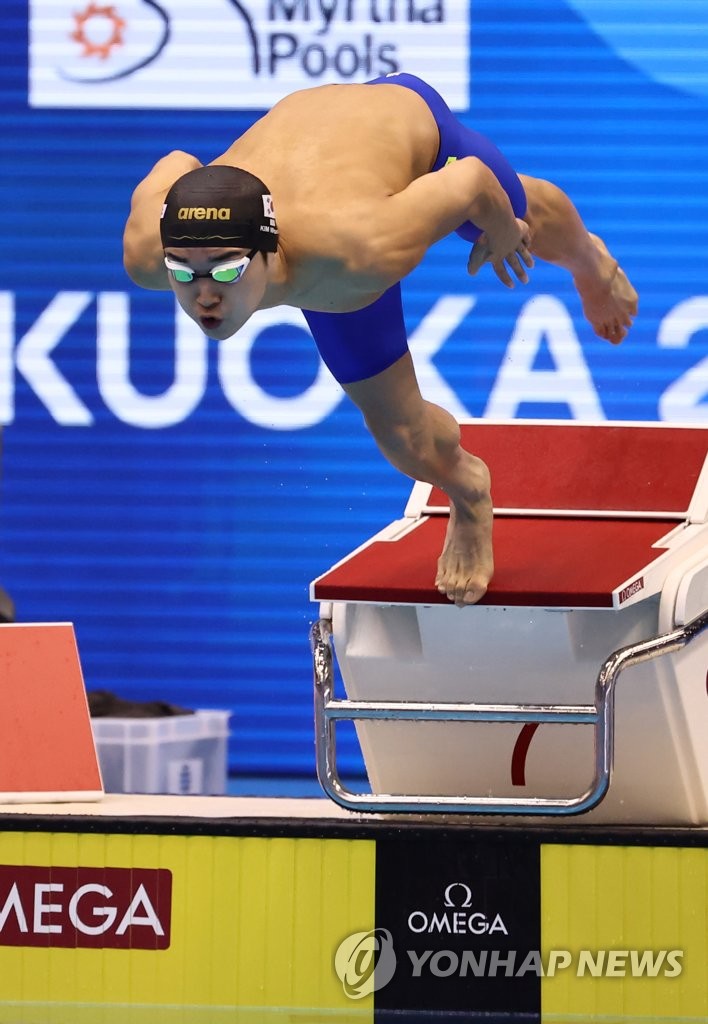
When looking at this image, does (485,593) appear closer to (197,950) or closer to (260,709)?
(197,950)

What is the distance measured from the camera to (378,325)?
3.53 metres

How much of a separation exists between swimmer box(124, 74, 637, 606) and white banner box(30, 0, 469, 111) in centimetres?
300

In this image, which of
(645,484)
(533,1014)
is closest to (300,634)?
(645,484)

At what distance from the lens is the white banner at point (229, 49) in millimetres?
6727

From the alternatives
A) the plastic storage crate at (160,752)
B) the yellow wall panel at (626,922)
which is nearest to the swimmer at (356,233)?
the yellow wall panel at (626,922)

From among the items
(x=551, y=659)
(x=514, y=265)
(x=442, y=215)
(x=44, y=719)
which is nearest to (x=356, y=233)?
(x=442, y=215)

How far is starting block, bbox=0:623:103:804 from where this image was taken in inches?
156

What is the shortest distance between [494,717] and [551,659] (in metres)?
0.30

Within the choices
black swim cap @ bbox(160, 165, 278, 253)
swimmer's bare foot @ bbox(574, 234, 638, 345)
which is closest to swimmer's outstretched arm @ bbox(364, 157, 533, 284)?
black swim cap @ bbox(160, 165, 278, 253)

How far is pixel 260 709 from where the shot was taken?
6906 millimetres

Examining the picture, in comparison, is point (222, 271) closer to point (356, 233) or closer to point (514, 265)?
point (356, 233)

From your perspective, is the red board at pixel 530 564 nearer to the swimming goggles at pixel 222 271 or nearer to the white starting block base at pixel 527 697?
the white starting block base at pixel 527 697

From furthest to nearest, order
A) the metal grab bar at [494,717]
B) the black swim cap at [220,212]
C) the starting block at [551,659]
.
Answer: the starting block at [551,659], the metal grab bar at [494,717], the black swim cap at [220,212]

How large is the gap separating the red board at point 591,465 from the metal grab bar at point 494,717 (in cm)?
55
